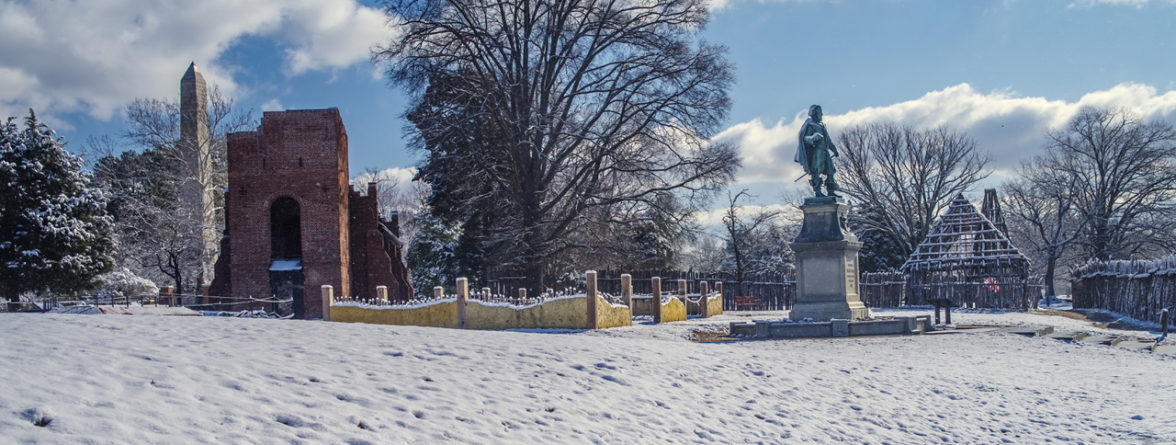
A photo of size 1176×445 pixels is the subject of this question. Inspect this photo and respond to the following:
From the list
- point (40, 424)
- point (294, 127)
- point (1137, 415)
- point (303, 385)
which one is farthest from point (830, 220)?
point (294, 127)

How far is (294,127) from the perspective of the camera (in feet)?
100

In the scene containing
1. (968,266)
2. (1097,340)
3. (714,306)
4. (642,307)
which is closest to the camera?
(1097,340)

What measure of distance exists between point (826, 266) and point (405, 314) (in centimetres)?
968

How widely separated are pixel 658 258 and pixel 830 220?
22.2 metres

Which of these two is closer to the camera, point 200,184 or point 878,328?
point 878,328

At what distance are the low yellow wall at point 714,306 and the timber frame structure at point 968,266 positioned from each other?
11.5 metres

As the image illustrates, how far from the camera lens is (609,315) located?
1825 centimetres

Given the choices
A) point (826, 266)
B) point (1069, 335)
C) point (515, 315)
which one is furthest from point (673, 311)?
point (1069, 335)

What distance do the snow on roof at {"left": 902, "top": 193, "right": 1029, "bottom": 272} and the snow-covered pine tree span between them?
114 ft

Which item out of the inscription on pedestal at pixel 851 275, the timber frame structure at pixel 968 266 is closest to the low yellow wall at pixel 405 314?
the inscription on pedestal at pixel 851 275

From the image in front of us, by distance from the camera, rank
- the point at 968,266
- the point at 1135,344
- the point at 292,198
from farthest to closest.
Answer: the point at 968,266
the point at 292,198
the point at 1135,344

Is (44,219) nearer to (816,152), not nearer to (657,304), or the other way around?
(657,304)

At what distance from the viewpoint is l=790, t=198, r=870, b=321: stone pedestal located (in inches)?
661

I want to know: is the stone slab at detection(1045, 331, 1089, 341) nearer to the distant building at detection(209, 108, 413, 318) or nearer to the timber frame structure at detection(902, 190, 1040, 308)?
the timber frame structure at detection(902, 190, 1040, 308)
